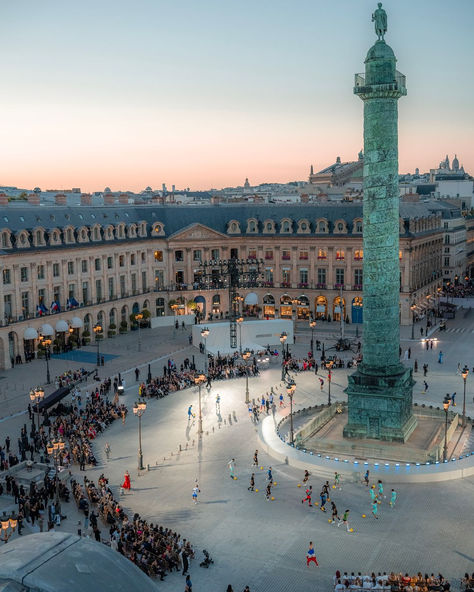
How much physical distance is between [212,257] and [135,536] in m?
69.6

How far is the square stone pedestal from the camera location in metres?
44.2

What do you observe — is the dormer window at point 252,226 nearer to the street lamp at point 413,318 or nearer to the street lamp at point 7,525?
the street lamp at point 413,318

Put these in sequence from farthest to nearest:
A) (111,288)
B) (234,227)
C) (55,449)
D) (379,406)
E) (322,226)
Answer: (234,227)
(322,226)
(111,288)
(379,406)
(55,449)

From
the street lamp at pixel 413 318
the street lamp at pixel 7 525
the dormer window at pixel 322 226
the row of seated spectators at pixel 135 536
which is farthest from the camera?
the dormer window at pixel 322 226

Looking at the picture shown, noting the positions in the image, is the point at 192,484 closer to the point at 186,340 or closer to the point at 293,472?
the point at 293,472

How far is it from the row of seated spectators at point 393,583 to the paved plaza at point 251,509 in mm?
979

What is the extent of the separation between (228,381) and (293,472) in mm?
23535

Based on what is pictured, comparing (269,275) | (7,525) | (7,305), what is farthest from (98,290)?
(7,525)

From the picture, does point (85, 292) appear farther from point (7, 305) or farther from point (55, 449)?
point (55, 449)

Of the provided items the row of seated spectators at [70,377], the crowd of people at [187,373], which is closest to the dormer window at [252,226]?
the crowd of people at [187,373]

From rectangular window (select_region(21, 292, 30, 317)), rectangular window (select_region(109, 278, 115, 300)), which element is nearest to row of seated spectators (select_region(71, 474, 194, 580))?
rectangular window (select_region(21, 292, 30, 317))

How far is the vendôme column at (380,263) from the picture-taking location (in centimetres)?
4275

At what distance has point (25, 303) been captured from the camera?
2936 inches

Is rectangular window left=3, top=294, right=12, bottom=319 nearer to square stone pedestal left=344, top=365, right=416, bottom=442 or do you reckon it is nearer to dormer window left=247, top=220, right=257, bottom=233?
dormer window left=247, top=220, right=257, bottom=233
